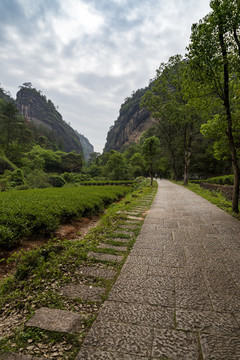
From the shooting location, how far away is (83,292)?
182 cm

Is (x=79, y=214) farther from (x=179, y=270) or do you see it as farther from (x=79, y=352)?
(x=79, y=352)

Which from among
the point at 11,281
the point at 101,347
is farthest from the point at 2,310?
the point at 101,347

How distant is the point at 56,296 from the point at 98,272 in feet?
1.94

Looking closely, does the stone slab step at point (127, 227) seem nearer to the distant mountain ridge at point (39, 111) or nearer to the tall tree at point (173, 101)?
the tall tree at point (173, 101)

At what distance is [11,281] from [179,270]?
7.08 ft

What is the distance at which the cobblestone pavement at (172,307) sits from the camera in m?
1.17

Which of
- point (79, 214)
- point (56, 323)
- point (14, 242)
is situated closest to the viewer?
point (56, 323)

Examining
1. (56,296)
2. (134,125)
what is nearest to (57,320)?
(56,296)

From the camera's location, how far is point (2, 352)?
118 cm

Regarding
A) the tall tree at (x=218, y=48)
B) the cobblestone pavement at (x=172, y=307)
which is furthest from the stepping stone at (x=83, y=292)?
the tall tree at (x=218, y=48)

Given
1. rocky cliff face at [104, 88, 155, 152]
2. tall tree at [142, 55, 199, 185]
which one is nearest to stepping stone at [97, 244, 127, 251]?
tall tree at [142, 55, 199, 185]

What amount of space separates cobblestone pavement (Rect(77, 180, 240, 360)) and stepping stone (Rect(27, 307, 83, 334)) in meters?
0.16

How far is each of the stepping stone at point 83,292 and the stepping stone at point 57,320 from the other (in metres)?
0.23

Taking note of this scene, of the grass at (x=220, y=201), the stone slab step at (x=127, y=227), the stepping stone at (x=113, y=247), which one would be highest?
the grass at (x=220, y=201)
